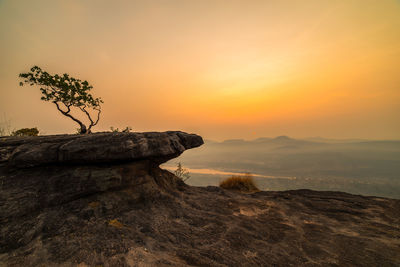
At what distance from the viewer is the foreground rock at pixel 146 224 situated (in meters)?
5.62

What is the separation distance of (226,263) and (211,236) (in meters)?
1.64

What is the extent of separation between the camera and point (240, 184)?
688 inches

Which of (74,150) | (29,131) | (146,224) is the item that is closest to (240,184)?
(146,224)

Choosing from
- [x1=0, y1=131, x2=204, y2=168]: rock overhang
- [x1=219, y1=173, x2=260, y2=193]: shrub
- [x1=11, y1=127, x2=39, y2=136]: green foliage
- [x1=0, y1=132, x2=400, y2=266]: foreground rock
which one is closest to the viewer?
[x1=0, y1=132, x2=400, y2=266]: foreground rock

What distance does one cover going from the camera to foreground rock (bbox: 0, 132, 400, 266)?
562 centimetres

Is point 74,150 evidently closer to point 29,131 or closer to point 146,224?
point 146,224

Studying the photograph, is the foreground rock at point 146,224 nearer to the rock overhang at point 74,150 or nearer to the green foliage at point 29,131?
the rock overhang at point 74,150

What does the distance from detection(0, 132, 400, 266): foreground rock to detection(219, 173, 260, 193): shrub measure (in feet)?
19.2

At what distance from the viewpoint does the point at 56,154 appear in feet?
27.1

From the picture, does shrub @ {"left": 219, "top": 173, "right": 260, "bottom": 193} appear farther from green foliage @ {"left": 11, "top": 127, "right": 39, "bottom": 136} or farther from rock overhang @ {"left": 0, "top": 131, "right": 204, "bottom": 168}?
green foliage @ {"left": 11, "top": 127, "right": 39, "bottom": 136}

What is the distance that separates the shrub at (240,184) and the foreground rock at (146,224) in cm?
585

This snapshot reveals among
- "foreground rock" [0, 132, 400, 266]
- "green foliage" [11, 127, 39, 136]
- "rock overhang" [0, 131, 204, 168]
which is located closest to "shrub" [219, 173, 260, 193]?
"foreground rock" [0, 132, 400, 266]

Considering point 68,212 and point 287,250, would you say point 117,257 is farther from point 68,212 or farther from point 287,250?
point 287,250

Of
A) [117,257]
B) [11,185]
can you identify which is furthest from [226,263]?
[11,185]
